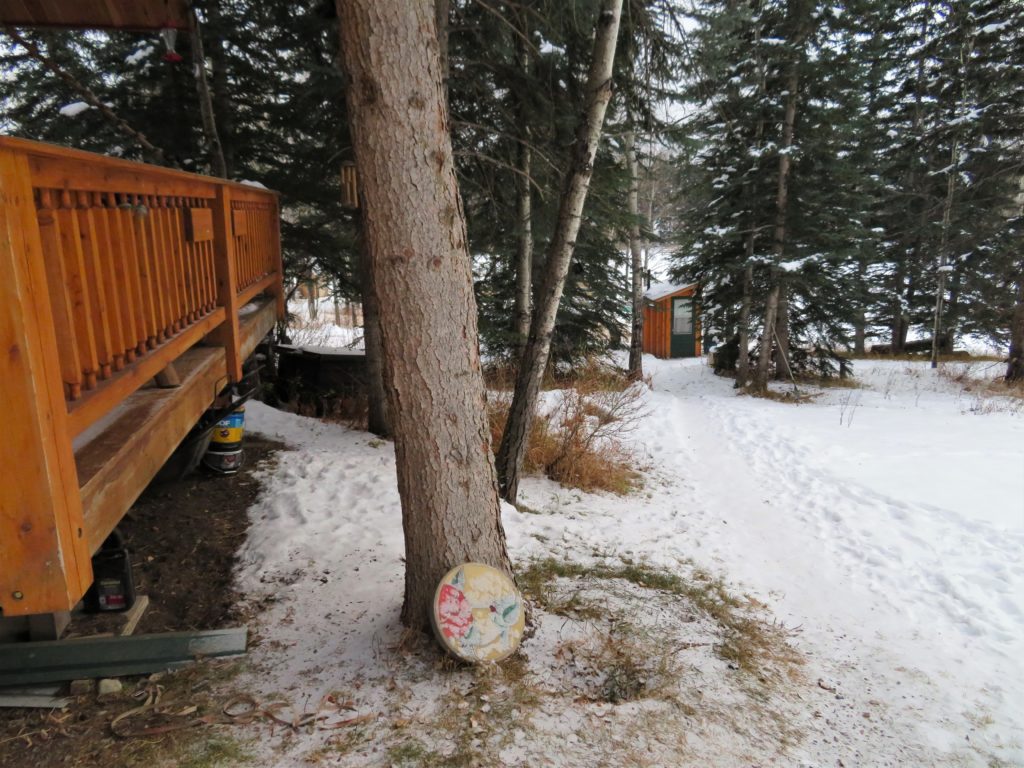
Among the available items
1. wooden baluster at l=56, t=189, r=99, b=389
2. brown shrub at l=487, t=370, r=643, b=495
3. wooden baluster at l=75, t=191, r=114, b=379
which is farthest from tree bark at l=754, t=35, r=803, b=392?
wooden baluster at l=56, t=189, r=99, b=389

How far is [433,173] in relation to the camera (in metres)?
2.60

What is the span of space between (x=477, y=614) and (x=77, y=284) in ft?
6.97

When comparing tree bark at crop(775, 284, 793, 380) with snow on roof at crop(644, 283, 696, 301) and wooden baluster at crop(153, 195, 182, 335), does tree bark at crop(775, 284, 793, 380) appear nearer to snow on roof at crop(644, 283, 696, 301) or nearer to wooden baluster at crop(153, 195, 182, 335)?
snow on roof at crop(644, 283, 696, 301)

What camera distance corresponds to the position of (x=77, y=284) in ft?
6.72

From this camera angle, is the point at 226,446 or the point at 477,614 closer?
the point at 477,614

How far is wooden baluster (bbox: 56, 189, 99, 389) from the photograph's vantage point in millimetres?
1968

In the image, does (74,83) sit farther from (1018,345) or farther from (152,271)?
(1018,345)

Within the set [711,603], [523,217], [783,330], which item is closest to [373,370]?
[523,217]

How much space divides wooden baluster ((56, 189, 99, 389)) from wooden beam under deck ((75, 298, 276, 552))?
0.36 m

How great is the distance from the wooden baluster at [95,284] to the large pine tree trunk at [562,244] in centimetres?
307

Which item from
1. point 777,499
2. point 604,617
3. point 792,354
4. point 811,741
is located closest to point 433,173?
point 604,617

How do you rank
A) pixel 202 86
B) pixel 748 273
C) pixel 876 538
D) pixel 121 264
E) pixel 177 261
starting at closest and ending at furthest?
pixel 121 264 < pixel 177 261 < pixel 876 538 < pixel 202 86 < pixel 748 273

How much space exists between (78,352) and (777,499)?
6.21m

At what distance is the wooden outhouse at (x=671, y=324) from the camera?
23.3m
